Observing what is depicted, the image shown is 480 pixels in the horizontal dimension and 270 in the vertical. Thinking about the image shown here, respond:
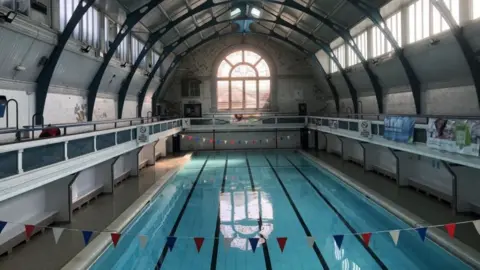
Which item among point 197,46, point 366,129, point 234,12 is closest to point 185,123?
point 197,46

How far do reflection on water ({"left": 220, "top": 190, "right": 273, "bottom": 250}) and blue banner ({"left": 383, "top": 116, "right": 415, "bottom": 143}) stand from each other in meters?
4.81

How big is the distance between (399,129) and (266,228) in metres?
5.27

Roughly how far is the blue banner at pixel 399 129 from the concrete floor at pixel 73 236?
9.18 metres

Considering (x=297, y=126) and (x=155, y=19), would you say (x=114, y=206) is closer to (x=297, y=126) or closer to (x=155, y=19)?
(x=155, y=19)

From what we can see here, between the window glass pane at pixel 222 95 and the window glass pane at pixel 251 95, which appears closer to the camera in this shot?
the window glass pane at pixel 222 95

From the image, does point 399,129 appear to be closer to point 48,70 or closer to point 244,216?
point 244,216

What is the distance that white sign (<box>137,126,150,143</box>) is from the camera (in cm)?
1666

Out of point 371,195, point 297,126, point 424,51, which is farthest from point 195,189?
point 297,126

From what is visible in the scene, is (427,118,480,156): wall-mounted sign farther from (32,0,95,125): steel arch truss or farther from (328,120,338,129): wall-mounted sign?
(328,120,338,129): wall-mounted sign

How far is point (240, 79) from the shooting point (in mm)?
33719

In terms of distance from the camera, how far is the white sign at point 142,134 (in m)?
16.7

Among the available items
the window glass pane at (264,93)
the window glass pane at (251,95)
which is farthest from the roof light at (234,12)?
the window glass pane at (264,93)

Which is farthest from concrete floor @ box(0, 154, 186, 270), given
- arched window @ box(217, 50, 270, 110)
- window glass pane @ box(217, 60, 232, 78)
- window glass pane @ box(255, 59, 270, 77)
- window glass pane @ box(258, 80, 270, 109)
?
window glass pane @ box(255, 59, 270, 77)

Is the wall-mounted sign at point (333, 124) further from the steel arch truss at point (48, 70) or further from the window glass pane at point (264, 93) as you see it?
the steel arch truss at point (48, 70)
